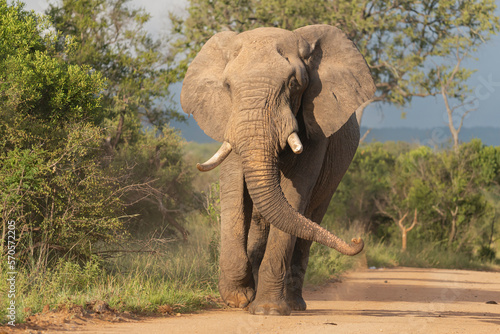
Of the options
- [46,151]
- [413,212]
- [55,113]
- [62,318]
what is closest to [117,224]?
[46,151]

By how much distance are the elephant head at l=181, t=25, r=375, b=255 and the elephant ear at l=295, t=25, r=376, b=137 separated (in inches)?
0.4

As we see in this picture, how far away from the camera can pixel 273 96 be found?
21.1 feet

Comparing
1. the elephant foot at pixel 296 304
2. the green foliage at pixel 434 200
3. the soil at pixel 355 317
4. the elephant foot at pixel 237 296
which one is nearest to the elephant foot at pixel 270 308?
the soil at pixel 355 317

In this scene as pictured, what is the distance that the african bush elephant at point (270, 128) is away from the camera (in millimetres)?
6395

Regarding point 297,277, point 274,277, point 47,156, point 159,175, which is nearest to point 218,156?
point 274,277

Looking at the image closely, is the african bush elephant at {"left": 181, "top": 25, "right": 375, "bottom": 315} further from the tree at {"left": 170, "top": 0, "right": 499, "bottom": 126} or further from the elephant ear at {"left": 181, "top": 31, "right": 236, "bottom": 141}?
the tree at {"left": 170, "top": 0, "right": 499, "bottom": 126}

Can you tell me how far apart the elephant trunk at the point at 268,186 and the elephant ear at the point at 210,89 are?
0.73 meters

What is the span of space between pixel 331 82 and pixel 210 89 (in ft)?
4.20

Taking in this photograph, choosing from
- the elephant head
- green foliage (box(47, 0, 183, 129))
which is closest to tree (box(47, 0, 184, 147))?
green foliage (box(47, 0, 183, 129))

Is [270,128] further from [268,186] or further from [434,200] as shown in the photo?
[434,200]

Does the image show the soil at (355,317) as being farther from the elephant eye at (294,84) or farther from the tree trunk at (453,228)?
the tree trunk at (453,228)

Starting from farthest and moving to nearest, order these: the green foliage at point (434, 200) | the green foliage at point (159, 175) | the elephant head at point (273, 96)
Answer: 1. the green foliage at point (434, 200)
2. the green foliage at point (159, 175)
3. the elephant head at point (273, 96)

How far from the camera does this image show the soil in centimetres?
599

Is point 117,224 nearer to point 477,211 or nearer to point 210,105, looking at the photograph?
point 210,105
